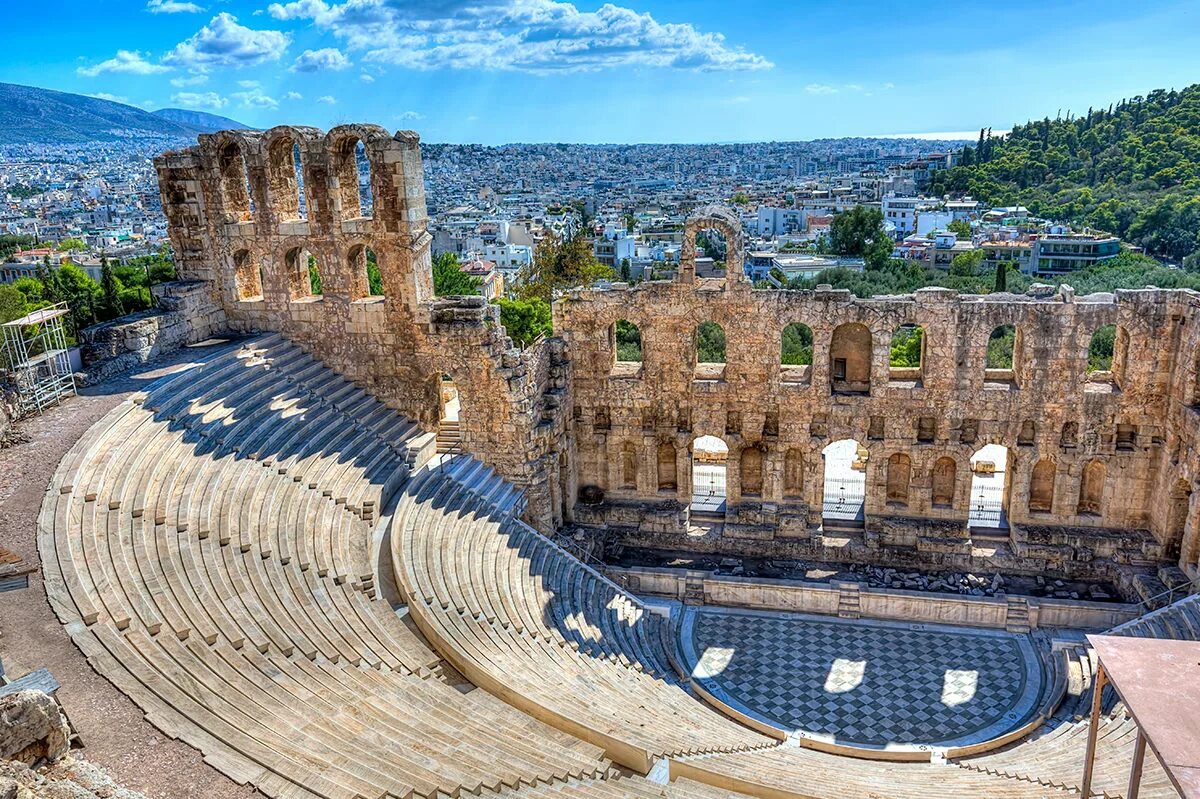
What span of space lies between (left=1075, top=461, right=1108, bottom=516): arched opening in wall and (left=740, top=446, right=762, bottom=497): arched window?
880cm

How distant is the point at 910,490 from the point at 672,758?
13903 millimetres

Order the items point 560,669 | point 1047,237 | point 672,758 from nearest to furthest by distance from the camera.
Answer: point 672,758
point 560,669
point 1047,237

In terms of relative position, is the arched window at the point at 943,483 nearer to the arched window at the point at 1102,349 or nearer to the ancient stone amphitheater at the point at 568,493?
the ancient stone amphitheater at the point at 568,493

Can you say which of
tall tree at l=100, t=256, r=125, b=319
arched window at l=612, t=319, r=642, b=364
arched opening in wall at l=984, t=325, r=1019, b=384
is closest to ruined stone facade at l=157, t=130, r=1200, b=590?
arched opening in wall at l=984, t=325, r=1019, b=384

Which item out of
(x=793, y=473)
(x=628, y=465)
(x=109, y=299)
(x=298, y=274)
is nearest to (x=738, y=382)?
(x=793, y=473)

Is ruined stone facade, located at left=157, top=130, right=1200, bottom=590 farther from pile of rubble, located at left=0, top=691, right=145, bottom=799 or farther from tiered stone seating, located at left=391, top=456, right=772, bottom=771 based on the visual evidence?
pile of rubble, located at left=0, top=691, right=145, bottom=799

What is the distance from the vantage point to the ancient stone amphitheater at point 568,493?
13289 millimetres

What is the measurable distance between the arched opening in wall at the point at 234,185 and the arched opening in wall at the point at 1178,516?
26673 mm

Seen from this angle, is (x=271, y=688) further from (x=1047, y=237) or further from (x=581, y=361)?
(x=1047, y=237)

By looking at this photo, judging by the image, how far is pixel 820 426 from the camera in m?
24.1

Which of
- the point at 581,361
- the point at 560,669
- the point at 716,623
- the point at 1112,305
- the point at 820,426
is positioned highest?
the point at 1112,305

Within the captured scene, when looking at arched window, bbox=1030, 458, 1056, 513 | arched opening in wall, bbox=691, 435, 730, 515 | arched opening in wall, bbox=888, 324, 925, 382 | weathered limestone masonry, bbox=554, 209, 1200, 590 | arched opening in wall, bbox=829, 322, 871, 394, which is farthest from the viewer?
arched opening in wall, bbox=888, 324, 925, 382

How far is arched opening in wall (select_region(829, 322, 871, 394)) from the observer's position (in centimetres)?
2436

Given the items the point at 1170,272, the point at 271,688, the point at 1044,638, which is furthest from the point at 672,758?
the point at 1170,272
